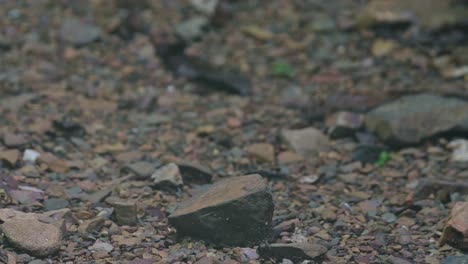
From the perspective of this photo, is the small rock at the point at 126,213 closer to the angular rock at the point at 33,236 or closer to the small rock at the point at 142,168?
the angular rock at the point at 33,236

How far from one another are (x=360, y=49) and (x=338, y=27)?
12.8 inches

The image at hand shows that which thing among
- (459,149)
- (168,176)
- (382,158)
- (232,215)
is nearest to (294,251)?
(232,215)

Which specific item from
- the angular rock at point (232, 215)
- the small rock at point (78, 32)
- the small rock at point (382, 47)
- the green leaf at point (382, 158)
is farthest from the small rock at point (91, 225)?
the small rock at point (382, 47)

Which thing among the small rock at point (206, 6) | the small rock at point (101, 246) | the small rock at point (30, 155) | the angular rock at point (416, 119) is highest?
the small rock at point (206, 6)

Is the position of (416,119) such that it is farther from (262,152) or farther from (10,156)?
(10,156)

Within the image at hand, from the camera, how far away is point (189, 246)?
3109 millimetres

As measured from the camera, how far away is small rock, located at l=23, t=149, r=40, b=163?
3863 mm

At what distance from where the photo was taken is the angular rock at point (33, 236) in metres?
2.94

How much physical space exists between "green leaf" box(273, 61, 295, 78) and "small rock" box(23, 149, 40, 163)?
77.8 inches

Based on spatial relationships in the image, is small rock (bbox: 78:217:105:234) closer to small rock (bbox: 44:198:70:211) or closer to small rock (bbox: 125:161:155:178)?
small rock (bbox: 44:198:70:211)

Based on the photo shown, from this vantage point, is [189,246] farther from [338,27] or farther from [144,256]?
[338,27]

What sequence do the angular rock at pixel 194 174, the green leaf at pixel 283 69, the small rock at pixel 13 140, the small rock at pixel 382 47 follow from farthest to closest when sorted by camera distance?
the small rock at pixel 382 47
the green leaf at pixel 283 69
the small rock at pixel 13 140
the angular rock at pixel 194 174

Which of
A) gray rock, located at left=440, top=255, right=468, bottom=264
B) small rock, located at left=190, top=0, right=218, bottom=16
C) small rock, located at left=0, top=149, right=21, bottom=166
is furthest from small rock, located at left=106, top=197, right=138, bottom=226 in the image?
small rock, located at left=190, top=0, right=218, bottom=16

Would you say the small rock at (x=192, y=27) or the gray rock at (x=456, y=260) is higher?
the small rock at (x=192, y=27)
